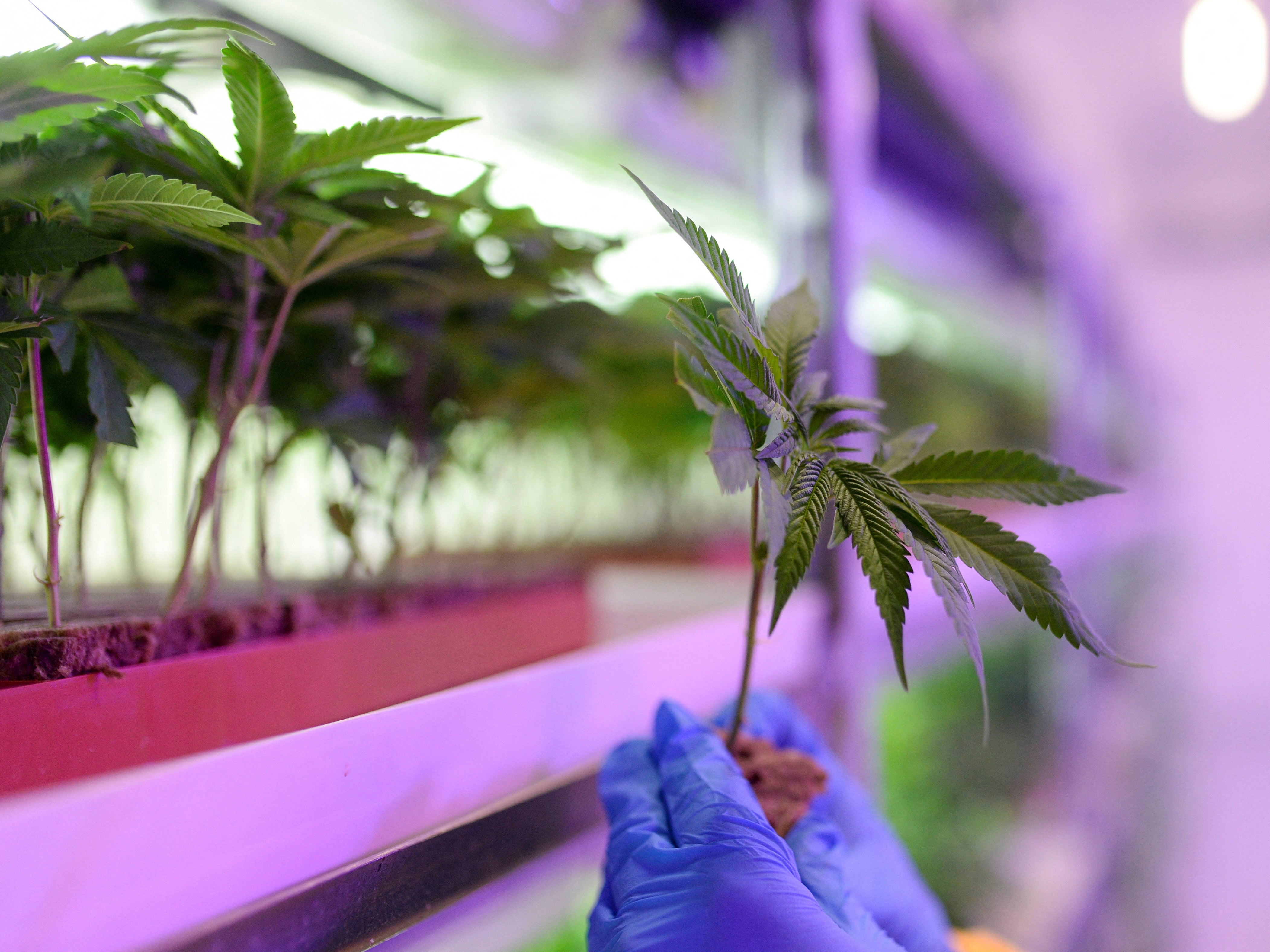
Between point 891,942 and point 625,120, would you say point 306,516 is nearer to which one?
point 625,120

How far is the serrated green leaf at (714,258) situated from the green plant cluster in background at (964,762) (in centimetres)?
91

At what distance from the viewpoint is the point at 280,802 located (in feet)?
1.34

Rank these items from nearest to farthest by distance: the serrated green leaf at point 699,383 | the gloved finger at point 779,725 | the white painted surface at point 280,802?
the white painted surface at point 280,802 → the serrated green leaf at point 699,383 → the gloved finger at point 779,725

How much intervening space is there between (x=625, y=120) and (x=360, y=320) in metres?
0.76

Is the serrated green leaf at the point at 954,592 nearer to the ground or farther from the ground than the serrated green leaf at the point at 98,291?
nearer to the ground

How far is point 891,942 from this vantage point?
18.6 inches

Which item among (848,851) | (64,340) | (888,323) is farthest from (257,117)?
Result: (888,323)

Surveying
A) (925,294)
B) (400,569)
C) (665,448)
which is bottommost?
(400,569)

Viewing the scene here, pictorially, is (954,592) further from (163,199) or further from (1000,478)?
(163,199)

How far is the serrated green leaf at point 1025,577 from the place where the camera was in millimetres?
365

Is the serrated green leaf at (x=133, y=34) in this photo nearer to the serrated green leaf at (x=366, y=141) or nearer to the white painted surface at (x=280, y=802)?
the serrated green leaf at (x=366, y=141)

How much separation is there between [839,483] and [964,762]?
2101mm

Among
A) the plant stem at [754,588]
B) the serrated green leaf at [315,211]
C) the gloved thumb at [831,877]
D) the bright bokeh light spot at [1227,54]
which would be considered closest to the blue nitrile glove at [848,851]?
the gloved thumb at [831,877]

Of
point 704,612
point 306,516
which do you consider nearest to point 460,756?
point 704,612
